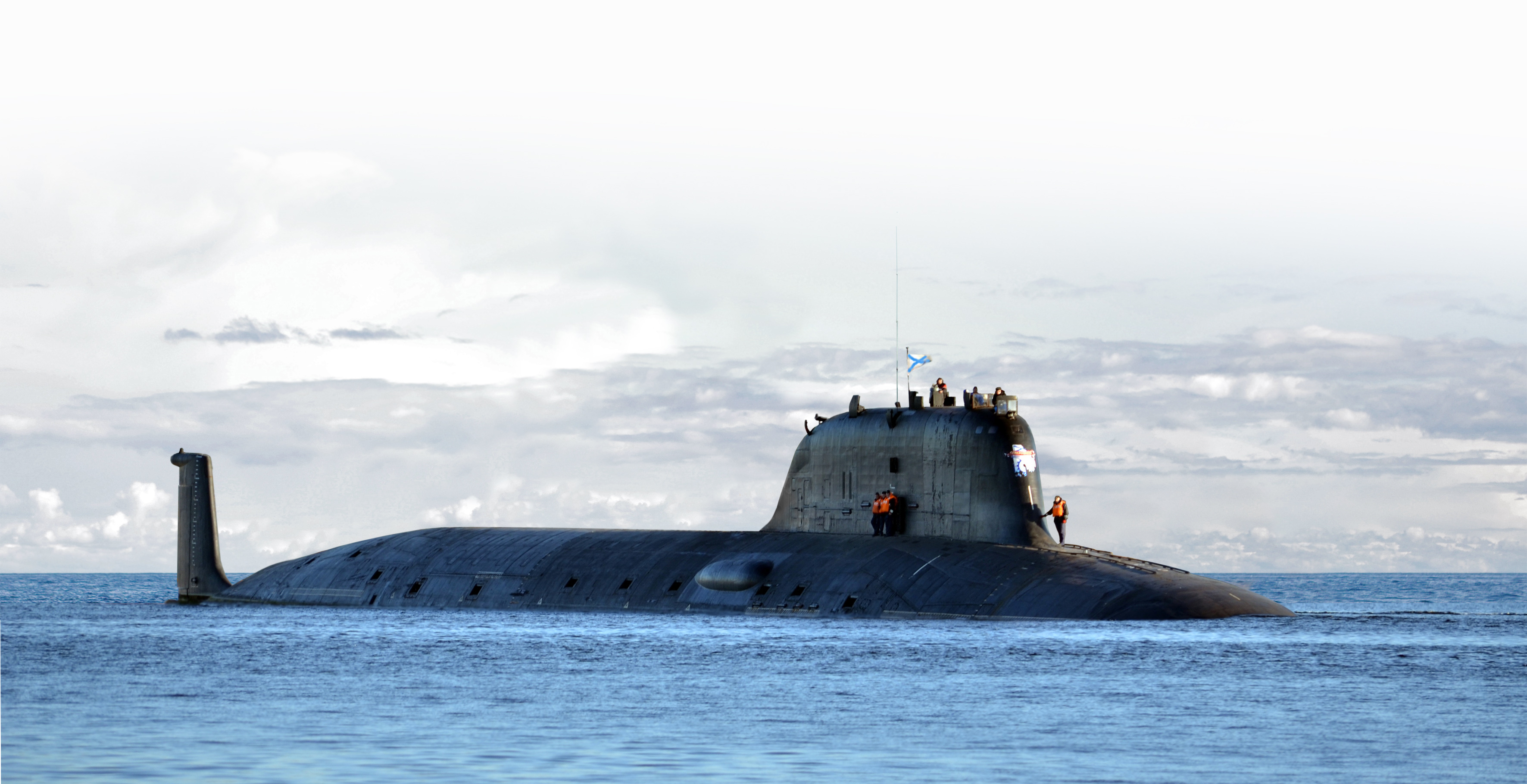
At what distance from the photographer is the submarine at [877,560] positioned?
107ft

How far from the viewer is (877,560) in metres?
34.8

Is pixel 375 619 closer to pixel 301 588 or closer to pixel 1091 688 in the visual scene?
pixel 301 588

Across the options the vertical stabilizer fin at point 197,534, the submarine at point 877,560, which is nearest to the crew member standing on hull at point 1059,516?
the submarine at point 877,560

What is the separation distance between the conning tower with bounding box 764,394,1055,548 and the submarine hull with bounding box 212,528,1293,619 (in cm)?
46

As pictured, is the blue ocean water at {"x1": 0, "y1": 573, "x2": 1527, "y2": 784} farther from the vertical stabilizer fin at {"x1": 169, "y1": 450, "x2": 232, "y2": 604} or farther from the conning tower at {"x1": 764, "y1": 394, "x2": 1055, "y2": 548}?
the vertical stabilizer fin at {"x1": 169, "y1": 450, "x2": 232, "y2": 604}

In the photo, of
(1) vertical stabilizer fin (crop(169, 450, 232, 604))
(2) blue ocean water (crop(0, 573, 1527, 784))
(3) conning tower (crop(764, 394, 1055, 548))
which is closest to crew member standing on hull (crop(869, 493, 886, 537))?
(3) conning tower (crop(764, 394, 1055, 548))

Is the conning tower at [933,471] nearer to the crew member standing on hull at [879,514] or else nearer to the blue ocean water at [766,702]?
the crew member standing on hull at [879,514]

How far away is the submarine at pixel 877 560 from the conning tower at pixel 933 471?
32 mm

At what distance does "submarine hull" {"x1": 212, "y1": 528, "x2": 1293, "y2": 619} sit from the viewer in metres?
32.5

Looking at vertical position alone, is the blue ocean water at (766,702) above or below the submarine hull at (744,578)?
below

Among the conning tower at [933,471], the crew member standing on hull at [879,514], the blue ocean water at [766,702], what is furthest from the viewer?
the crew member standing on hull at [879,514]

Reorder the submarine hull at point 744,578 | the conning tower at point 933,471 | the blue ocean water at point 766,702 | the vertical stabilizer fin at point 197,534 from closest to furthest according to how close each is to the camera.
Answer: the blue ocean water at point 766,702 → the submarine hull at point 744,578 → the conning tower at point 933,471 → the vertical stabilizer fin at point 197,534

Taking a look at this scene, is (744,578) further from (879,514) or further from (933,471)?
(933,471)

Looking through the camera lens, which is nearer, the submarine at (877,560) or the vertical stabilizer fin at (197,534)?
the submarine at (877,560)
